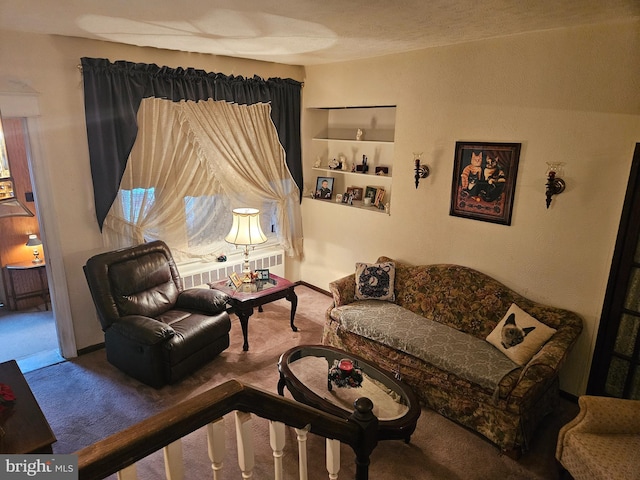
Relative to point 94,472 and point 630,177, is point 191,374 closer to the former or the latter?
point 94,472

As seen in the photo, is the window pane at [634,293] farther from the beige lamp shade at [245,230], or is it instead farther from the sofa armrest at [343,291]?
the beige lamp shade at [245,230]

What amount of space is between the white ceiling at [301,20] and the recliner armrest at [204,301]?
2156 millimetres

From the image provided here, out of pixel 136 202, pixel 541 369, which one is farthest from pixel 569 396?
pixel 136 202

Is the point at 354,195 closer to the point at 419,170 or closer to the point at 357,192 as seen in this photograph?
the point at 357,192

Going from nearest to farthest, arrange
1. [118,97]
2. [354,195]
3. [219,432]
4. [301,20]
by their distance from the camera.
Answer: [219,432] < [301,20] < [118,97] < [354,195]

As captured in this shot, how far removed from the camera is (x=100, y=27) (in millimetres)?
2949

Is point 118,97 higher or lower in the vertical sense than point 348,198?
higher

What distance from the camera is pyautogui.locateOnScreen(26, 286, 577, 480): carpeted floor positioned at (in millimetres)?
2559

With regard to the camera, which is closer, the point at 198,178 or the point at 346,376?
the point at 346,376

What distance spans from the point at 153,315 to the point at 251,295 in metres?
0.88

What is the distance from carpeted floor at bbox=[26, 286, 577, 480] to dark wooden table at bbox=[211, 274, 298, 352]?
308 millimetres

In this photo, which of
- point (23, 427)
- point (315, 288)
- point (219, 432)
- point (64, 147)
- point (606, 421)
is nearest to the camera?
point (219, 432)

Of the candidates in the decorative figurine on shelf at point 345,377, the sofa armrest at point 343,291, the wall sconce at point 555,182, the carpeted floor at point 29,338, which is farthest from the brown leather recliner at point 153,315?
the wall sconce at point 555,182

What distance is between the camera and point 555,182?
3090 mm
